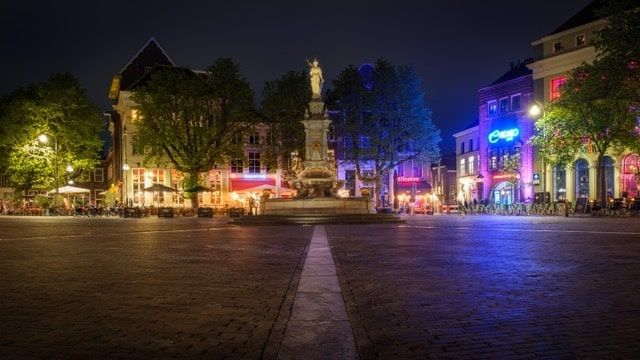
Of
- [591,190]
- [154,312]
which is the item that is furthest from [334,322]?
[591,190]

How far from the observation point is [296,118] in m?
52.4

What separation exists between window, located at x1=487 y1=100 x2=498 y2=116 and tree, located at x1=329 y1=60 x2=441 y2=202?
→ 9068mm

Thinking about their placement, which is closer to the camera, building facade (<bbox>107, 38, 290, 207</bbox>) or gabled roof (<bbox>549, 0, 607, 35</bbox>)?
gabled roof (<bbox>549, 0, 607, 35</bbox>)

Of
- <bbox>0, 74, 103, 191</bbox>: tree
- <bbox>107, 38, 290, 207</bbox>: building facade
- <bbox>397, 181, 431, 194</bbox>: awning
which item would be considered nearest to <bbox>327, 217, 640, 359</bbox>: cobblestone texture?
<bbox>107, 38, 290, 207</bbox>: building facade

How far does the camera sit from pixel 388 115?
2014 inches

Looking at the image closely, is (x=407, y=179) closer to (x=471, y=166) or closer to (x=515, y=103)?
(x=471, y=166)

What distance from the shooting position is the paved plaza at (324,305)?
16.2 feet

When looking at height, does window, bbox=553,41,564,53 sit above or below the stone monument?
above

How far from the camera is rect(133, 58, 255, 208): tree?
48.1 metres

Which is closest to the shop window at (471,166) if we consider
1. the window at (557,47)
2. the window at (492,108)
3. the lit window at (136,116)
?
the window at (492,108)

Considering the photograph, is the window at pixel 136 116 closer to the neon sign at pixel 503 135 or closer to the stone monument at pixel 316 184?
the stone monument at pixel 316 184

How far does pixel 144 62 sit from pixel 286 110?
81.6ft

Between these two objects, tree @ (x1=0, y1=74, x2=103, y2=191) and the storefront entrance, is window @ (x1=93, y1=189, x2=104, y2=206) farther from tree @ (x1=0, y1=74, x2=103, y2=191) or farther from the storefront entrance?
the storefront entrance

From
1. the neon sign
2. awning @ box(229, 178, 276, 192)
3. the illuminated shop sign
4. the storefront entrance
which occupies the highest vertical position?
the neon sign
